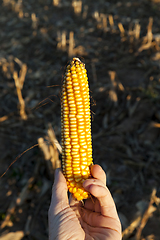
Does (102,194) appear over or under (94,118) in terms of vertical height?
over

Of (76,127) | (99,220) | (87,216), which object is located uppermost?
(76,127)

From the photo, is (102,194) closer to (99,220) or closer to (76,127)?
(99,220)

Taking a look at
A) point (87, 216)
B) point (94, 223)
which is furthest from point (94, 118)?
point (94, 223)

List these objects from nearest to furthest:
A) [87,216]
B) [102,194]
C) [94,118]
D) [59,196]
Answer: [102,194] < [59,196] < [87,216] < [94,118]

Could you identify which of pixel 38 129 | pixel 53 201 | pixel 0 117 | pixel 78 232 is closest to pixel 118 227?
pixel 78 232

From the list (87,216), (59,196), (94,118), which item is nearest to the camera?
(59,196)

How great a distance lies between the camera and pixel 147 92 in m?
5.51

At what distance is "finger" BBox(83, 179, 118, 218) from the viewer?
6.54ft

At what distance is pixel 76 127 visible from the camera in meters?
2.12

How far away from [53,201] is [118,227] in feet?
2.71

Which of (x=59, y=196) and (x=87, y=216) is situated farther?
(x=87, y=216)

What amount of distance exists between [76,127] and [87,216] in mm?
1186

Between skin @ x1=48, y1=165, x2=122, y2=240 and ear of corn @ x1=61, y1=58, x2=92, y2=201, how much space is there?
13cm

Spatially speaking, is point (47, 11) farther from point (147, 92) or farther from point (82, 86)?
point (82, 86)
